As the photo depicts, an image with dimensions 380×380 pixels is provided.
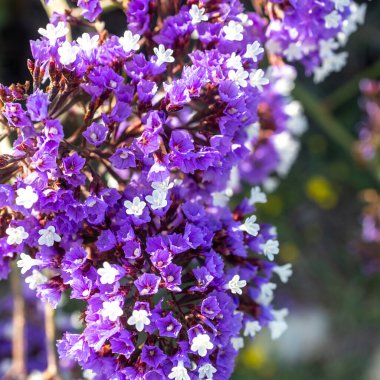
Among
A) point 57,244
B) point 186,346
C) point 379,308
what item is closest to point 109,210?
point 57,244

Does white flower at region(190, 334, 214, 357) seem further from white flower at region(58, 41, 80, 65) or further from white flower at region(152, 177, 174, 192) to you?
white flower at region(58, 41, 80, 65)

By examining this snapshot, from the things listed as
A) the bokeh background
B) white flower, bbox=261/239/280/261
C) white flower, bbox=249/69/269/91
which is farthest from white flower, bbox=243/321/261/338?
the bokeh background

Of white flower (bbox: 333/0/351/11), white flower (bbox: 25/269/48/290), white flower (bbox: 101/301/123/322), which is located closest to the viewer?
white flower (bbox: 101/301/123/322)

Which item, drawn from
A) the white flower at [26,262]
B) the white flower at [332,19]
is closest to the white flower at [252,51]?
the white flower at [332,19]

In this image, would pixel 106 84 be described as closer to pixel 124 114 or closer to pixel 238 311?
pixel 124 114

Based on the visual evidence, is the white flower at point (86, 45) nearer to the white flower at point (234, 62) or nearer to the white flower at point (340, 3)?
the white flower at point (234, 62)

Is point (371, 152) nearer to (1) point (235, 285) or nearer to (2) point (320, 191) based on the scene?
(2) point (320, 191)

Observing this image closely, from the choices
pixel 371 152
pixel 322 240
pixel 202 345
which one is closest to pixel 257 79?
pixel 202 345

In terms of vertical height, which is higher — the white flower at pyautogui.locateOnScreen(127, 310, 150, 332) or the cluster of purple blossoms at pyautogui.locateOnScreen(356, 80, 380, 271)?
the white flower at pyautogui.locateOnScreen(127, 310, 150, 332)
